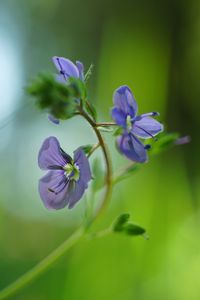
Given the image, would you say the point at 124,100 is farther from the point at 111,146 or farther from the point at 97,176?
the point at 111,146

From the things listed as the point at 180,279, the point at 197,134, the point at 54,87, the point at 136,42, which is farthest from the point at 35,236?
the point at 54,87

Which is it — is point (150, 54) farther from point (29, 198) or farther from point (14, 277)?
point (14, 277)

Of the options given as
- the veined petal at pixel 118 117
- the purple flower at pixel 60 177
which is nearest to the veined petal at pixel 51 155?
the purple flower at pixel 60 177

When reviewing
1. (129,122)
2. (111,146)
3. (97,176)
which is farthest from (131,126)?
(111,146)

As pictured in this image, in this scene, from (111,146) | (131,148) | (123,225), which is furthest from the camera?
(111,146)

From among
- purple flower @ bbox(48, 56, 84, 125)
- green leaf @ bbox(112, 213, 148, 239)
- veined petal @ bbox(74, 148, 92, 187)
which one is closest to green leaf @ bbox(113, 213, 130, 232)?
green leaf @ bbox(112, 213, 148, 239)
